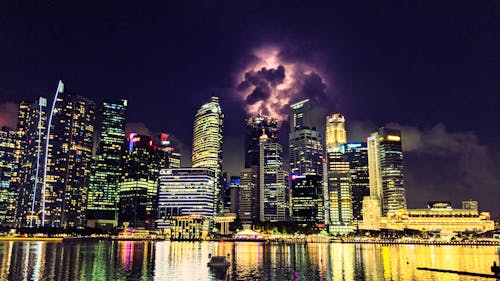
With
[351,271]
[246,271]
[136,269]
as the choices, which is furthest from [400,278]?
[136,269]

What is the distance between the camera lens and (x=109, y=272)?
67.4 m

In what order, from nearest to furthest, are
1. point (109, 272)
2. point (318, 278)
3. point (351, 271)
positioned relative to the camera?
point (318, 278), point (109, 272), point (351, 271)

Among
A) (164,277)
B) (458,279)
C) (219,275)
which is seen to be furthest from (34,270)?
(458,279)

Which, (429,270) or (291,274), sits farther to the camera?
(429,270)

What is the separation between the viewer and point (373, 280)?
60.2 meters

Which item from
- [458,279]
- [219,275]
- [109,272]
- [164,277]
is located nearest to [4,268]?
[109,272]

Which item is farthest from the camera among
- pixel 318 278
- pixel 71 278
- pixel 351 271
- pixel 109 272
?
pixel 351 271

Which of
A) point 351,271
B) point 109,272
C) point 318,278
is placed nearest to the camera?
point 318,278

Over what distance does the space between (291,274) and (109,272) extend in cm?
2794

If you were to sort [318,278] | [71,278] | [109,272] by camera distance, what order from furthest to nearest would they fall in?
1. [109,272]
2. [318,278]
3. [71,278]

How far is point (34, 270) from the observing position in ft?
225

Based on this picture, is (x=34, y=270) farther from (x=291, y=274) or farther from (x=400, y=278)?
(x=400, y=278)

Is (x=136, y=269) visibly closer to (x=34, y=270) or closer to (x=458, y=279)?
(x=34, y=270)

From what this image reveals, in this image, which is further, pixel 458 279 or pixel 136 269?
pixel 136 269
